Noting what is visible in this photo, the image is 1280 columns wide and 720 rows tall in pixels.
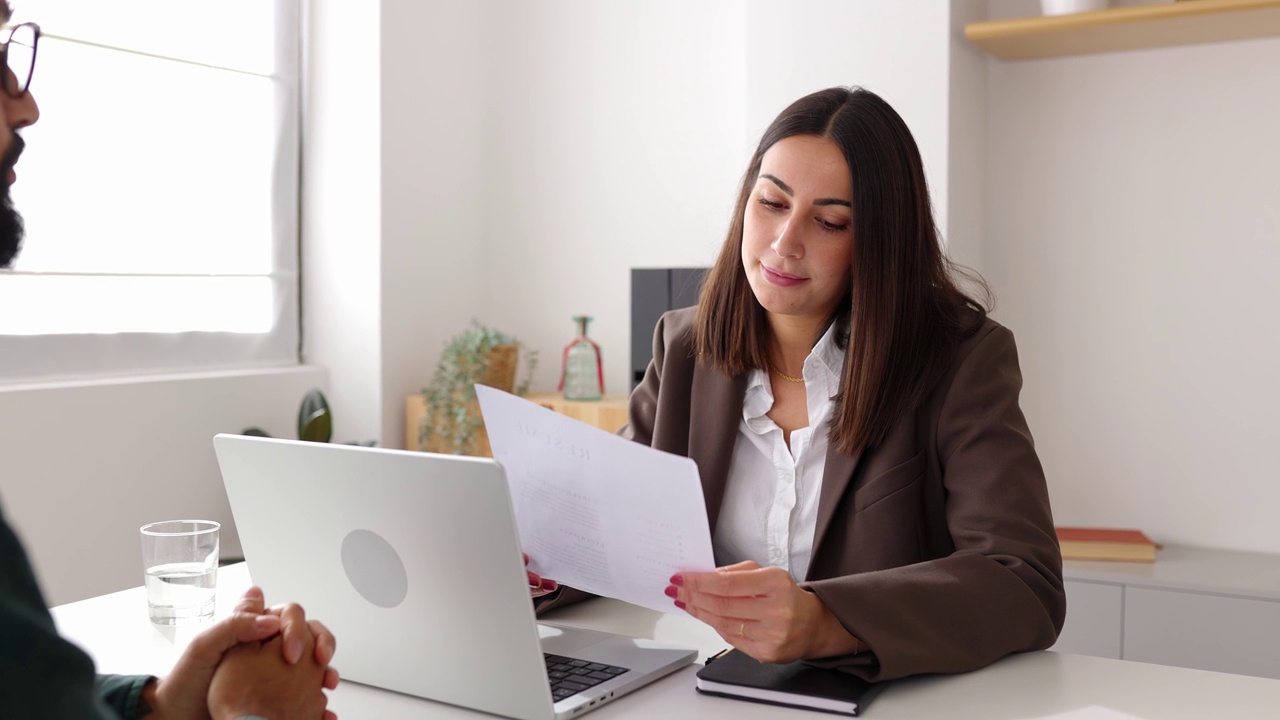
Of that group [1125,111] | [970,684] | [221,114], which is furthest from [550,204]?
[970,684]

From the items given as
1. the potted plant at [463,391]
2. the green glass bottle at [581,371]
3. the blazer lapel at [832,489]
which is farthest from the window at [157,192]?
the blazer lapel at [832,489]

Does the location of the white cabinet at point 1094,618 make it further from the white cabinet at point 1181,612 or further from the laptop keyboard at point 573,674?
the laptop keyboard at point 573,674

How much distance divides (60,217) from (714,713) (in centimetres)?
260

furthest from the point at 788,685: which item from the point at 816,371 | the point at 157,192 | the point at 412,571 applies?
the point at 157,192

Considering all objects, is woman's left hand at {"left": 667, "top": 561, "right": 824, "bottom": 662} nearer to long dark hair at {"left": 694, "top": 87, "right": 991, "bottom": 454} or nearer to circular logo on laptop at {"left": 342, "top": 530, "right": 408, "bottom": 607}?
circular logo on laptop at {"left": 342, "top": 530, "right": 408, "bottom": 607}

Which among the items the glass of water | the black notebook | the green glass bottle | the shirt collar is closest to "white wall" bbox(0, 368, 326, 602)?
the green glass bottle

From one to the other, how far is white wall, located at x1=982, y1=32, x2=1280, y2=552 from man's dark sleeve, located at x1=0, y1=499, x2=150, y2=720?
2895 mm

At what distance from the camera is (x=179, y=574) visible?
1.40 m

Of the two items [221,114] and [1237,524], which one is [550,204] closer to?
[221,114]

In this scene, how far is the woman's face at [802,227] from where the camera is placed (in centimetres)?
162

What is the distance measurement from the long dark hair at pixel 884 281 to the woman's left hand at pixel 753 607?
1.45 feet

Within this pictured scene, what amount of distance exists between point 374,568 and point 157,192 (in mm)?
2513

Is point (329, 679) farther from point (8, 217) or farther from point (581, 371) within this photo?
point (581, 371)

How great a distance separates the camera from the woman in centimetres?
141
